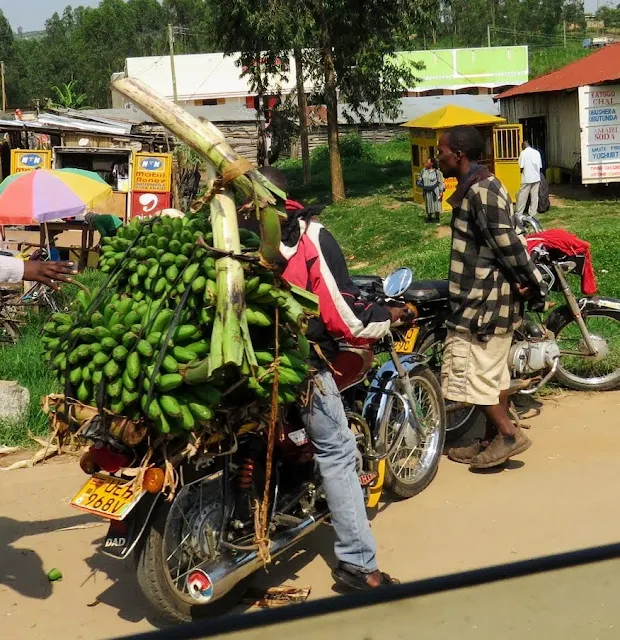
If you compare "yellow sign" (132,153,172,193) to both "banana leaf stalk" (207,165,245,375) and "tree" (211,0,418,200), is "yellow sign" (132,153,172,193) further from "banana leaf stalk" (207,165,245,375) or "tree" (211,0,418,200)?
"banana leaf stalk" (207,165,245,375)

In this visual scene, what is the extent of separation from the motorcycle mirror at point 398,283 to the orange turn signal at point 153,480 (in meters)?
1.96

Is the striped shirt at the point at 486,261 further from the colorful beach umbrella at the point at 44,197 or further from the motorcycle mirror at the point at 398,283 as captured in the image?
the colorful beach umbrella at the point at 44,197

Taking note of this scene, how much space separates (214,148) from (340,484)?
151 centimetres

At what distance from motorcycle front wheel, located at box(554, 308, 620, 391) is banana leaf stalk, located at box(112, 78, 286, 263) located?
360 cm

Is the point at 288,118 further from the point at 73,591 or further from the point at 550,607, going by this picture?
the point at 550,607

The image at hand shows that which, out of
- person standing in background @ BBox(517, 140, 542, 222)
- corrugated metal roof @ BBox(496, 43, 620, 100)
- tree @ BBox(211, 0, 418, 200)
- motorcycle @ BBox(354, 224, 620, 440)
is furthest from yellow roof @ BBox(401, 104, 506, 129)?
motorcycle @ BBox(354, 224, 620, 440)

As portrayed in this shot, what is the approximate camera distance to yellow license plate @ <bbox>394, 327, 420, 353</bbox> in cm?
514

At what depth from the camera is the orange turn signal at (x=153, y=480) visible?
10.1ft

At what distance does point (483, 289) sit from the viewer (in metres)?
4.75

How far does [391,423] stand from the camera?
4527 millimetres

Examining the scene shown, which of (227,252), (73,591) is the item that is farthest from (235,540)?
(227,252)

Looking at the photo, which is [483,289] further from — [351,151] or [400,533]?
[351,151]

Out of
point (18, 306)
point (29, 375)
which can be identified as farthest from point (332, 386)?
point (18, 306)

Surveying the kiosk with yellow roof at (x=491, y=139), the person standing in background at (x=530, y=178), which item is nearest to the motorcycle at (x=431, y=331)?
the person standing in background at (x=530, y=178)
